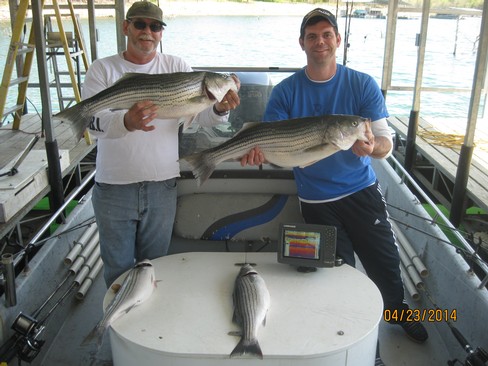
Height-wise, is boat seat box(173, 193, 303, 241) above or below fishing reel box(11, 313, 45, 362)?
above

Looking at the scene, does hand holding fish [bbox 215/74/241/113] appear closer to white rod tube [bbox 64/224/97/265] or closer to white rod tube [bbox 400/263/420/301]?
white rod tube [bbox 64/224/97/265]

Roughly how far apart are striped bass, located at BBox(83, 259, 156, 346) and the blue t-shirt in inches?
41.8

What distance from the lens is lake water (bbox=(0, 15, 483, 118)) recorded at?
1325 centimetres

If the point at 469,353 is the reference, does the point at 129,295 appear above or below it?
above

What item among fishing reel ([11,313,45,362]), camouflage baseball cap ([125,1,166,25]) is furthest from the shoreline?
fishing reel ([11,313,45,362])

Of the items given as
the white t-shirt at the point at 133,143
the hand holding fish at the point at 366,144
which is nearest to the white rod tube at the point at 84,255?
the white t-shirt at the point at 133,143

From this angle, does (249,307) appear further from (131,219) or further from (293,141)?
(131,219)

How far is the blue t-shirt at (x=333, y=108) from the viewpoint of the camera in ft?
9.36

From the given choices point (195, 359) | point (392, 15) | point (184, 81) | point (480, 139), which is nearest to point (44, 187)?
point (184, 81)

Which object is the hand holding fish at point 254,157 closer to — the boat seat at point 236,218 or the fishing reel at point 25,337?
the boat seat at point 236,218

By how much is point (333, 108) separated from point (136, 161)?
3.66 ft

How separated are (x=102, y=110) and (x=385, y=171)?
3056mm

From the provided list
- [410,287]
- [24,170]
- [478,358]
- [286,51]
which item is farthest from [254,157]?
[286,51]

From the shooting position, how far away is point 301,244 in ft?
8.58
